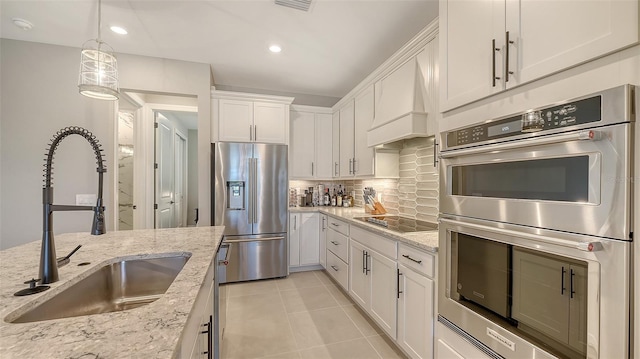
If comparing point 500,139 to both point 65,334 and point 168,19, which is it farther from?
point 168,19

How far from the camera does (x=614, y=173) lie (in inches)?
30.4

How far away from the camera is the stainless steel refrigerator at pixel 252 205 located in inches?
128

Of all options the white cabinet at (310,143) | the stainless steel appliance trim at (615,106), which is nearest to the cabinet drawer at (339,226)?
the white cabinet at (310,143)

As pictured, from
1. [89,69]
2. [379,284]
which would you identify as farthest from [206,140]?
[379,284]

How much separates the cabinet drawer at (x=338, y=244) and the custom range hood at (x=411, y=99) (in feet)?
3.80

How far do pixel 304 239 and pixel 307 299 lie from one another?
925mm

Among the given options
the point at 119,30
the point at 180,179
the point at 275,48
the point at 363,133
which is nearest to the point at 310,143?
the point at 363,133

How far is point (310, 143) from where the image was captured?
4.04 m

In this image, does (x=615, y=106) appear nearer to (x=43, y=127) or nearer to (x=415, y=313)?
(x=415, y=313)

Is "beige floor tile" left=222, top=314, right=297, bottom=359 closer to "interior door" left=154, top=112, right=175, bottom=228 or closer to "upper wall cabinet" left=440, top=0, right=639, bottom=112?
"upper wall cabinet" left=440, top=0, right=639, bottom=112

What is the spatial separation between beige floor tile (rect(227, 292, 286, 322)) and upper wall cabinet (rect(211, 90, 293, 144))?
1.95 meters

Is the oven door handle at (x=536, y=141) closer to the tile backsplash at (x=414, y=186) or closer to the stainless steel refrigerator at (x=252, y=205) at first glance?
the tile backsplash at (x=414, y=186)

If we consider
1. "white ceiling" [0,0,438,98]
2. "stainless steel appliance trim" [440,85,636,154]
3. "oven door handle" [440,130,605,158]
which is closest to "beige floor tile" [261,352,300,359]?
"oven door handle" [440,130,605,158]

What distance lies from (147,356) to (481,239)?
1.29 metres
